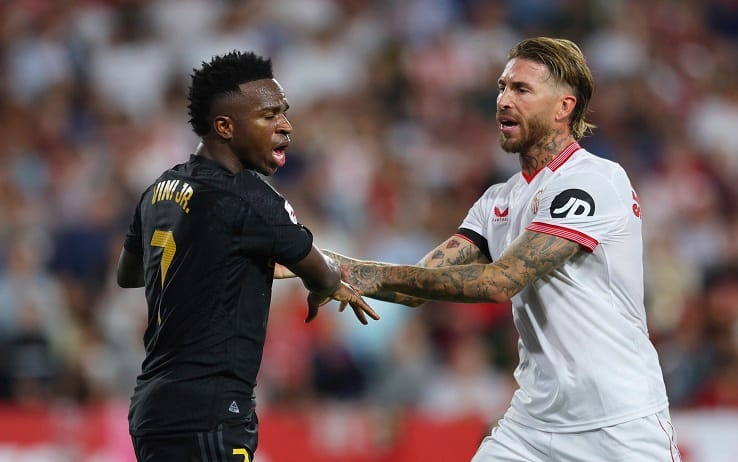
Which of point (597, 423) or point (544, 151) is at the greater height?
point (544, 151)

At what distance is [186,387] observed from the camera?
169 inches

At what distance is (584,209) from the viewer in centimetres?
489

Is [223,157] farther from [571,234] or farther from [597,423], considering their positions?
[597,423]

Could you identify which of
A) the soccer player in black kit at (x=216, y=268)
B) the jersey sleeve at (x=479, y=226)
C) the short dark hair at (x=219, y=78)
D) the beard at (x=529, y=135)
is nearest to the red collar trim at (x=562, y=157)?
the beard at (x=529, y=135)

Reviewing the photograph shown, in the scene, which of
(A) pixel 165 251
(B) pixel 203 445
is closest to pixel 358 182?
(A) pixel 165 251

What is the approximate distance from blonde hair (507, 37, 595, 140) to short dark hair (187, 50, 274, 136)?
136cm

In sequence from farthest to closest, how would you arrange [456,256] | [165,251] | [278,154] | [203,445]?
[456,256]
[278,154]
[165,251]
[203,445]

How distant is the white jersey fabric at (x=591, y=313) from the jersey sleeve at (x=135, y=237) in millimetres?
1559

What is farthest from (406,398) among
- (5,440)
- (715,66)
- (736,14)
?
(736,14)

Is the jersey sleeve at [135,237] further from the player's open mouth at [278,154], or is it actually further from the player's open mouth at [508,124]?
the player's open mouth at [508,124]

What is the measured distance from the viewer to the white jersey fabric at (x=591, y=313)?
4902 mm

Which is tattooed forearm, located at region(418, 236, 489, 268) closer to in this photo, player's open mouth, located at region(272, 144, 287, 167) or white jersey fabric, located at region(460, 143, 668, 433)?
white jersey fabric, located at region(460, 143, 668, 433)

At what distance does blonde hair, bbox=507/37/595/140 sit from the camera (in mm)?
5285

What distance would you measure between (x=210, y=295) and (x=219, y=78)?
81 cm
